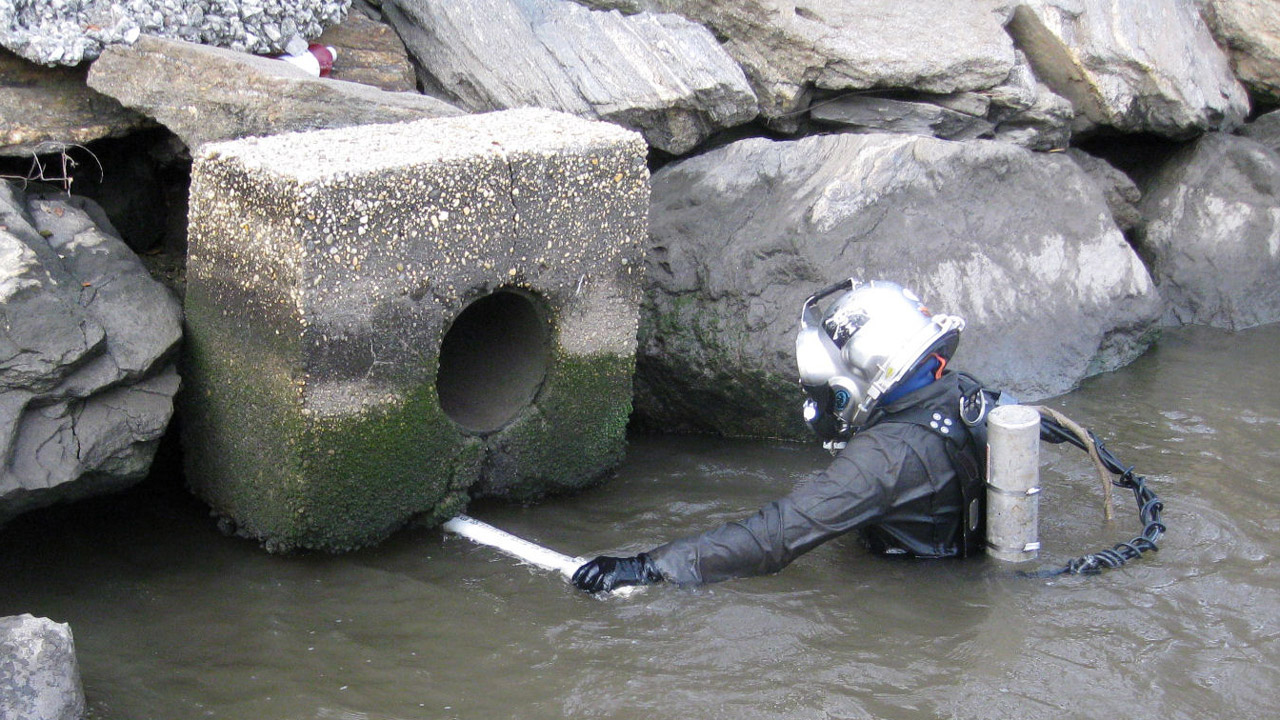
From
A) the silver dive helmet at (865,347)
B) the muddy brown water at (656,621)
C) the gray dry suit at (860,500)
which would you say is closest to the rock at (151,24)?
the muddy brown water at (656,621)

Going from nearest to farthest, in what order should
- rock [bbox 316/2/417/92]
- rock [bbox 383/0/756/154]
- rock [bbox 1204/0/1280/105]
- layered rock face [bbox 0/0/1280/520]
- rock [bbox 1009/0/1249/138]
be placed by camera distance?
layered rock face [bbox 0/0/1280/520]
rock [bbox 316/2/417/92]
rock [bbox 383/0/756/154]
rock [bbox 1009/0/1249/138]
rock [bbox 1204/0/1280/105]

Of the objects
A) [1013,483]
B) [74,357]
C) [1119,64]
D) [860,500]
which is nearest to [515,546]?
[860,500]

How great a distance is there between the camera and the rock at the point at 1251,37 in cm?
869

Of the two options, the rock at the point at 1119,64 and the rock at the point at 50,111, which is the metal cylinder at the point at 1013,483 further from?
the rock at the point at 1119,64

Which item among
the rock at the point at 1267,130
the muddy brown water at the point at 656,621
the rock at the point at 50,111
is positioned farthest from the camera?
the rock at the point at 1267,130

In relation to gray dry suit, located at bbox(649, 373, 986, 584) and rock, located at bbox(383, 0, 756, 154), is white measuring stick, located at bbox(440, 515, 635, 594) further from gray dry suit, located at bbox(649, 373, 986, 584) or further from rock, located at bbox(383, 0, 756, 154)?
rock, located at bbox(383, 0, 756, 154)

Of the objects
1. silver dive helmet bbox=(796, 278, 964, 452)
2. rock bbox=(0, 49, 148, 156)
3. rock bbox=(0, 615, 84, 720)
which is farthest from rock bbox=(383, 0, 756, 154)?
rock bbox=(0, 615, 84, 720)

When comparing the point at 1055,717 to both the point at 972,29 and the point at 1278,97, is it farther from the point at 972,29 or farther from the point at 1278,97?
the point at 1278,97

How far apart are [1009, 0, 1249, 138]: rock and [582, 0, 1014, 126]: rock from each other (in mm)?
435

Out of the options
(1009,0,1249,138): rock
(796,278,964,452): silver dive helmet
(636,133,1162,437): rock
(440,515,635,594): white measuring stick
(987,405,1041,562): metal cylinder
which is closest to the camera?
(987,405,1041,562): metal cylinder

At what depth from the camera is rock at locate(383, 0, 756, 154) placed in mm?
6695

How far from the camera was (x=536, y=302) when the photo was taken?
5094 millimetres

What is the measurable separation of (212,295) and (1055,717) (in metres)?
3.35

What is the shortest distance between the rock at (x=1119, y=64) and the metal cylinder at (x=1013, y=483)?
4.52 meters
